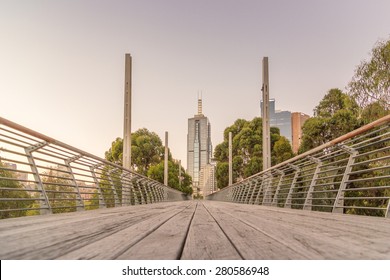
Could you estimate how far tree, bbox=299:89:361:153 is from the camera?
16572 millimetres

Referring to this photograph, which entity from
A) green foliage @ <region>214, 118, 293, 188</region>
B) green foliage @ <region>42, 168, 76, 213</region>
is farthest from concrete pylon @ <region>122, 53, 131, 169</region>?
green foliage @ <region>214, 118, 293, 188</region>

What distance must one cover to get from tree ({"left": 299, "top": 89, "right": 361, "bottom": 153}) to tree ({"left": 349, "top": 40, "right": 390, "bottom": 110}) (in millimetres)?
4095

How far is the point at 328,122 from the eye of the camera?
17.1 m

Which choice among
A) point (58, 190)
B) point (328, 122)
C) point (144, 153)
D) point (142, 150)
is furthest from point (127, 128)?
point (144, 153)

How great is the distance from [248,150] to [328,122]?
13.3m

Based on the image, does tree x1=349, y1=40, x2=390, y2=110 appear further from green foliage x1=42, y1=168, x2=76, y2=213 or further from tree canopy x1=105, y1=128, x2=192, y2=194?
tree canopy x1=105, y1=128, x2=192, y2=194

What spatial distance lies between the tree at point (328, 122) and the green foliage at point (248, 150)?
698 cm

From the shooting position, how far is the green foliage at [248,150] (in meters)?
26.2

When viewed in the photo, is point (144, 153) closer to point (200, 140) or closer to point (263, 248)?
point (263, 248)

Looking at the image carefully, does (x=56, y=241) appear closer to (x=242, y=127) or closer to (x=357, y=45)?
(x=357, y=45)

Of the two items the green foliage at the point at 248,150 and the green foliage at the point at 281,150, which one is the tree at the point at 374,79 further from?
the green foliage at the point at 281,150

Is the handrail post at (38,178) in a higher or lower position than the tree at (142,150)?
lower

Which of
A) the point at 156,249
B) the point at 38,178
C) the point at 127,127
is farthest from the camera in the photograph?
the point at 127,127

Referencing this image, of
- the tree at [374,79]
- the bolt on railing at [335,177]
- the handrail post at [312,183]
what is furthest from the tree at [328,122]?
the handrail post at [312,183]
